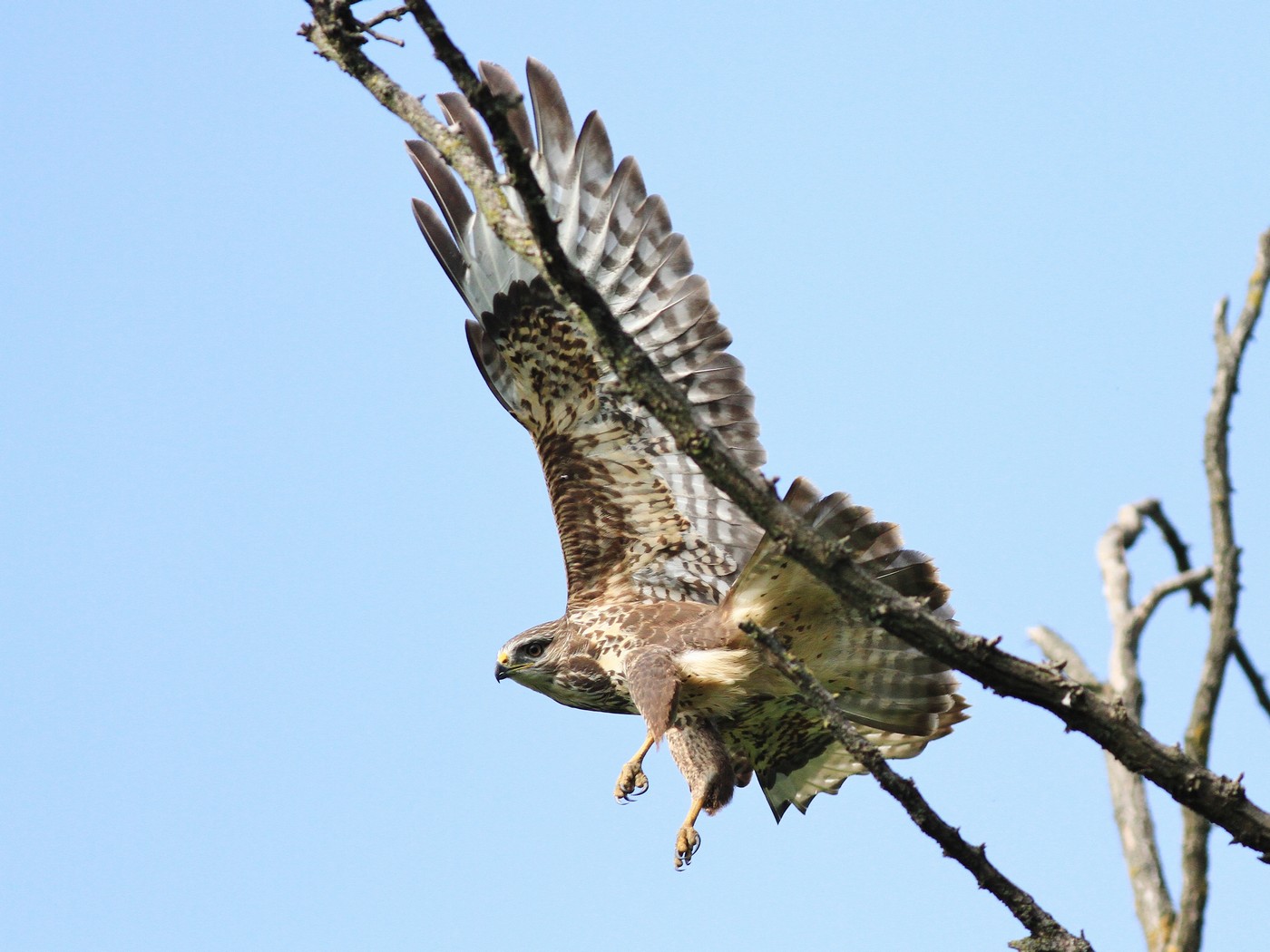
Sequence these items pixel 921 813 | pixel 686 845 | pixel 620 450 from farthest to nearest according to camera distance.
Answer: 1. pixel 620 450
2. pixel 686 845
3. pixel 921 813

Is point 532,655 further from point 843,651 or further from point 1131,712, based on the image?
point 1131,712

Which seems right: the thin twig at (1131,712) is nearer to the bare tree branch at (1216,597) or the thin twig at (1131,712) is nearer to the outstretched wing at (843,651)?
the bare tree branch at (1216,597)

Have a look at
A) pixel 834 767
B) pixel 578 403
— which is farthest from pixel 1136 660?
pixel 578 403

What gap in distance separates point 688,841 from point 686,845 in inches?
0.8

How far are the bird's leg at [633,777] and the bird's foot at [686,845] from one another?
22 cm

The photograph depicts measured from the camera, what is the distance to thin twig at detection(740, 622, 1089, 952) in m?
3.03

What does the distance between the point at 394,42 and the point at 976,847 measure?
2467 millimetres

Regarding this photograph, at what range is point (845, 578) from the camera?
313 centimetres

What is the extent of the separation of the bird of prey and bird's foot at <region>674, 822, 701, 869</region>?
0.26m

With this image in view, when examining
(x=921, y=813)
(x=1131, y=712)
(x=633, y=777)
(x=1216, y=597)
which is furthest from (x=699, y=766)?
(x=921, y=813)

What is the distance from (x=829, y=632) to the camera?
5059 mm

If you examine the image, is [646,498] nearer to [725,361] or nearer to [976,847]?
[725,361]

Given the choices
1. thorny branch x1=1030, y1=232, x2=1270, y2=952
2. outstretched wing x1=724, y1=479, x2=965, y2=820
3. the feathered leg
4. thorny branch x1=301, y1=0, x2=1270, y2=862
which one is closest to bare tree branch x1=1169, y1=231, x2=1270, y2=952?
thorny branch x1=1030, y1=232, x2=1270, y2=952

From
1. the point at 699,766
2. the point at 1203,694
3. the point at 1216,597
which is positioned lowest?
the point at 699,766
